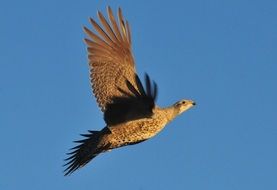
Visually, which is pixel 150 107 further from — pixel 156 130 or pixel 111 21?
pixel 111 21

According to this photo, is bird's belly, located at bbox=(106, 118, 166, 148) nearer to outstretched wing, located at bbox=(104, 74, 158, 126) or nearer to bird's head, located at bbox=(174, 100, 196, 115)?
outstretched wing, located at bbox=(104, 74, 158, 126)

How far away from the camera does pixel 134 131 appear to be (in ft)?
48.1

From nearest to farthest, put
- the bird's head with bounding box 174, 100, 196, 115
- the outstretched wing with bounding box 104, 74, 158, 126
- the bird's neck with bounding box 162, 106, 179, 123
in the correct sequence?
the outstretched wing with bounding box 104, 74, 158, 126 → the bird's neck with bounding box 162, 106, 179, 123 → the bird's head with bounding box 174, 100, 196, 115

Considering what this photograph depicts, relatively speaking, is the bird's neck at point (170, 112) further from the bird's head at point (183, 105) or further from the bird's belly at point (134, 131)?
the bird's belly at point (134, 131)

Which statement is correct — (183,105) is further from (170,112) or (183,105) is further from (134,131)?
(134,131)

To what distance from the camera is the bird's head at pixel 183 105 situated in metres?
15.7

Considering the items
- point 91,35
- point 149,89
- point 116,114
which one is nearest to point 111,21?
point 91,35

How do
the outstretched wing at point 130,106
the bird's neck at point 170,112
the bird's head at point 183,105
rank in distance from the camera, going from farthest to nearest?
the bird's head at point 183,105 → the bird's neck at point 170,112 → the outstretched wing at point 130,106

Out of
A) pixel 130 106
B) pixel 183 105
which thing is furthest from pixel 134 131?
pixel 183 105

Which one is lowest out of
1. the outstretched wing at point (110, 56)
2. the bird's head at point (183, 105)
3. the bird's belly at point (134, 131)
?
the bird's belly at point (134, 131)

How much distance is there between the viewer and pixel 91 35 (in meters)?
16.1

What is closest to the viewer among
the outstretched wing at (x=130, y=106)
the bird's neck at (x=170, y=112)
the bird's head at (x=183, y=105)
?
the outstretched wing at (x=130, y=106)

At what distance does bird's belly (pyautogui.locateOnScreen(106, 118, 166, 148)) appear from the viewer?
48.1 ft

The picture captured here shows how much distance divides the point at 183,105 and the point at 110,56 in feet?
5.74
